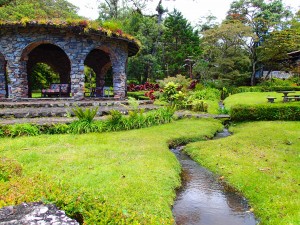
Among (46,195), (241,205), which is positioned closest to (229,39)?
(241,205)

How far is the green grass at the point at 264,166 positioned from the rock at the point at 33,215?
122 inches

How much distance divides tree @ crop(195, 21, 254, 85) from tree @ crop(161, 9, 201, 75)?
2.19m

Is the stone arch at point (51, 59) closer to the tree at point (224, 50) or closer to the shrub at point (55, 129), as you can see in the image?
the shrub at point (55, 129)

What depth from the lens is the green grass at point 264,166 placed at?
4.21m

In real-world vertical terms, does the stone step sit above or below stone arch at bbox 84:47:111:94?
below

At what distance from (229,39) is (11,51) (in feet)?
64.7

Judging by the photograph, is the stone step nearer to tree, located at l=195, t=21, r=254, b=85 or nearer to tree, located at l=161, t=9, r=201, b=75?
tree, located at l=195, t=21, r=254, b=85

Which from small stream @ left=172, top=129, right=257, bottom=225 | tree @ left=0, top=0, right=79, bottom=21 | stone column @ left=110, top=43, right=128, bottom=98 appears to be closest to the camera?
small stream @ left=172, top=129, right=257, bottom=225

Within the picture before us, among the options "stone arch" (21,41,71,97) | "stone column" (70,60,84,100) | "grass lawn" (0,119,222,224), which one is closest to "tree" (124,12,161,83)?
"stone arch" (21,41,71,97)

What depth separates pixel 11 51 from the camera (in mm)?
13234

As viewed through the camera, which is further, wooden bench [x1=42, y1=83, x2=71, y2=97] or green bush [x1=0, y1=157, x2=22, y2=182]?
wooden bench [x1=42, y1=83, x2=71, y2=97]

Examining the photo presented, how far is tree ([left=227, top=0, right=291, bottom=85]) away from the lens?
30000 millimetres

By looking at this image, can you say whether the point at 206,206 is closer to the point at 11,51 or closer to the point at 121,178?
the point at 121,178

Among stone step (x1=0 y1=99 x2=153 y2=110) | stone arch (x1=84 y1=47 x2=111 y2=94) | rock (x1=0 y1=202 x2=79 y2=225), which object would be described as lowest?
stone step (x1=0 y1=99 x2=153 y2=110)
